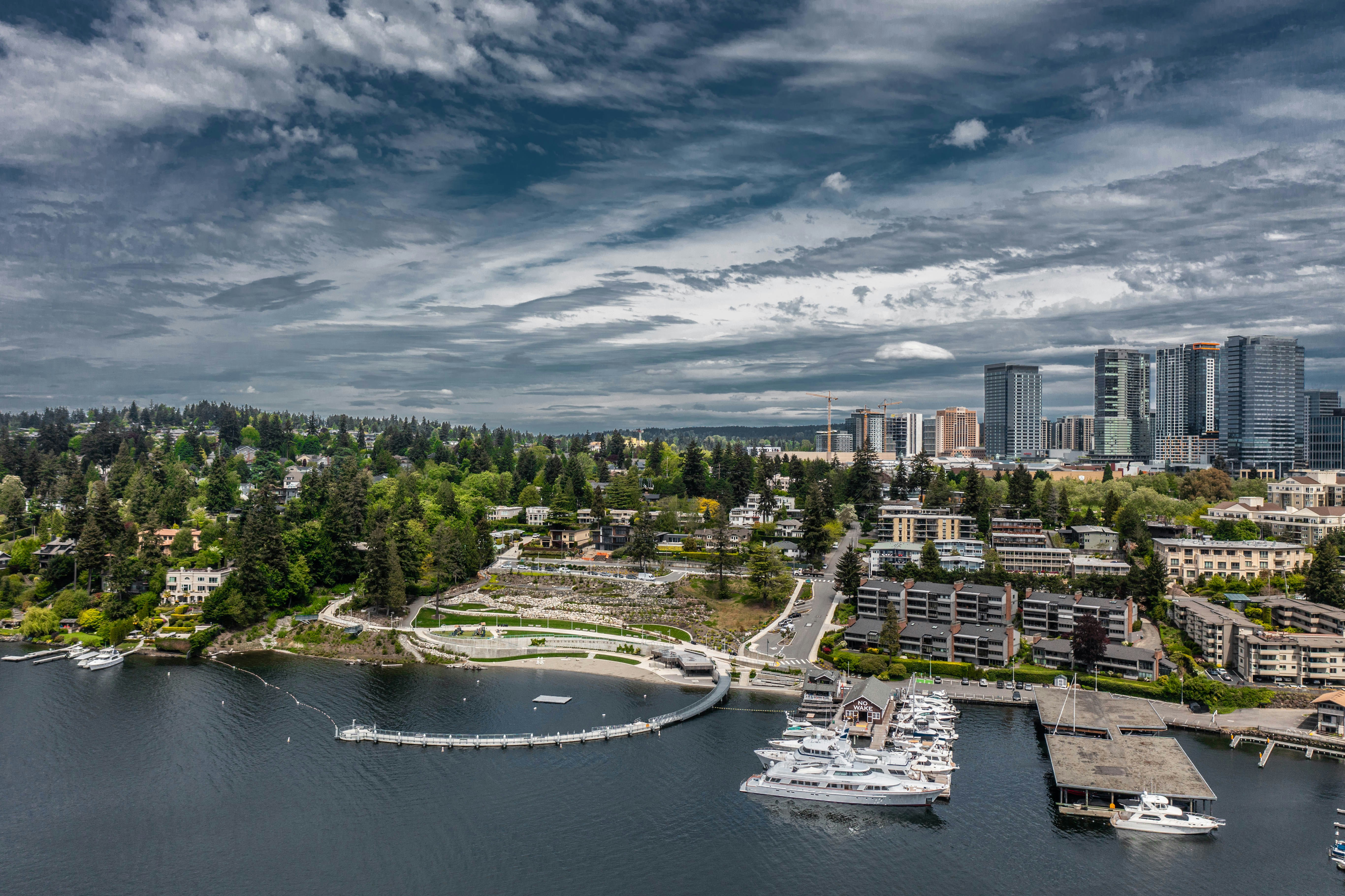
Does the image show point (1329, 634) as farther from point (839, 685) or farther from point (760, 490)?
point (760, 490)

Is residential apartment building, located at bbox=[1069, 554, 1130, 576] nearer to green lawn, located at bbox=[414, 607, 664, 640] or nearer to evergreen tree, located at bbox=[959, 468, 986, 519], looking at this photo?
evergreen tree, located at bbox=[959, 468, 986, 519]

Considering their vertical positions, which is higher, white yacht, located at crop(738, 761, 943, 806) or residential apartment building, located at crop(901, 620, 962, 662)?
residential apartment building, located at crop(901, 620, 962, 662)

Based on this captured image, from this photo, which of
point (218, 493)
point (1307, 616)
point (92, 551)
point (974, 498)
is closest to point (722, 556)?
point (974, 498)

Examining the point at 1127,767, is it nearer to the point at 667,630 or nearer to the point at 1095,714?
the point at 1095,714

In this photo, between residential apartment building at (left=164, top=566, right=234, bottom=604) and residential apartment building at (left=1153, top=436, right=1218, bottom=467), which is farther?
residential apartment building at (left=1153, top=436, right=1218, bottom=467)

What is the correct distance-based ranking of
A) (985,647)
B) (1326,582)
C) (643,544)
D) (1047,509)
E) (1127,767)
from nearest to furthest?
(1127,767), (985,647), (1326,582), (643,544), (1047,509)

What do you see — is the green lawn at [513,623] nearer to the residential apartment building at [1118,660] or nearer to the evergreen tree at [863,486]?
the residential apartment building at [1118,660]

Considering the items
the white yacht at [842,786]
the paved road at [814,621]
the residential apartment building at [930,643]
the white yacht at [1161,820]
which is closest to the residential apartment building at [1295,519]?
the paved road at [814,621]

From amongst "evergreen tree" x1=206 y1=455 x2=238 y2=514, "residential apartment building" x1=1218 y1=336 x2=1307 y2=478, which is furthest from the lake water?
"residential apartment building" x1=1218 y1=336 x2=1307 y2=478
